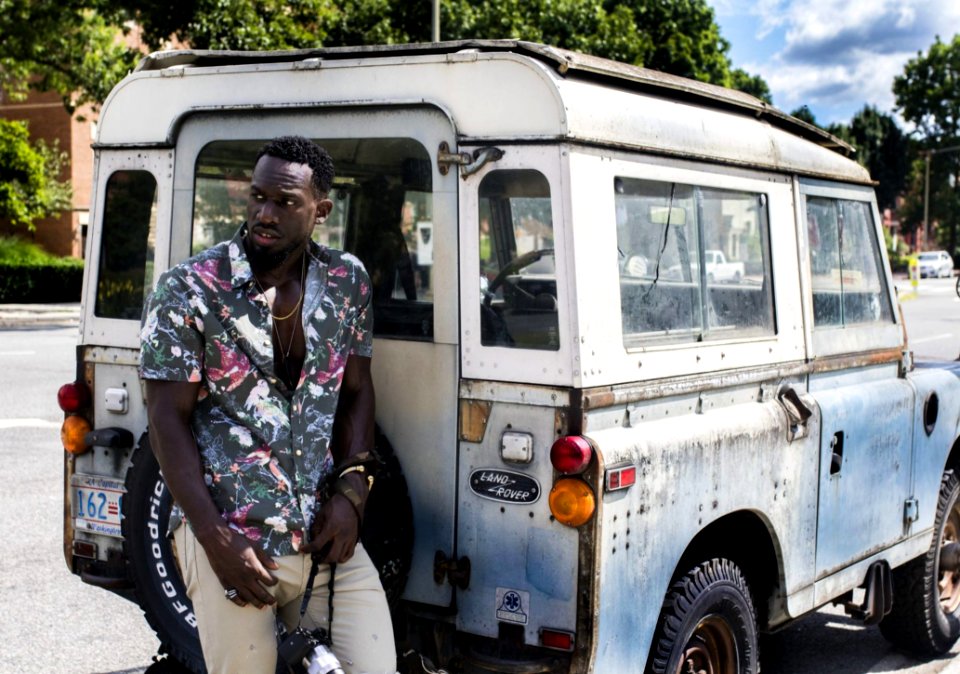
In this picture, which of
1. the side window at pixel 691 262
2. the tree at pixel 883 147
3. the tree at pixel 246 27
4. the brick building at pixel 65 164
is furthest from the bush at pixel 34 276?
the tree at pixel 883 147

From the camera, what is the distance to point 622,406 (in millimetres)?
3311

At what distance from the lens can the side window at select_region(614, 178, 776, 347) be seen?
11.3 feet

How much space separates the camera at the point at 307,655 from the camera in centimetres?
273

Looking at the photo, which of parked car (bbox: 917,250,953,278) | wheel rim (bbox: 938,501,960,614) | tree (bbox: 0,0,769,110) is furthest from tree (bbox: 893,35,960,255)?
wheel rim (bbox: 938,501,960,614)

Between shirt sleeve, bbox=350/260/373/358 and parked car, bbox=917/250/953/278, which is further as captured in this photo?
parked car, bbox=917/250/953/278

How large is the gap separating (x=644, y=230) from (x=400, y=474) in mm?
1062

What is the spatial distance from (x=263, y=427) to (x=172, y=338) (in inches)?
11.8

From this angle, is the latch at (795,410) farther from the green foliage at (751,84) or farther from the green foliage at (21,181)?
the green foliage at (751,84)

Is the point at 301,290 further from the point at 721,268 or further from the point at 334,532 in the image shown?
the point at 721,268

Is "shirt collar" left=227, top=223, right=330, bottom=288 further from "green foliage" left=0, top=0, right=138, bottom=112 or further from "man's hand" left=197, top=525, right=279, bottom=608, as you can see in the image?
"green foliage" left=0, top=0, right=138, bottom=112

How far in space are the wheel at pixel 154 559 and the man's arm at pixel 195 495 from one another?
0.84 m

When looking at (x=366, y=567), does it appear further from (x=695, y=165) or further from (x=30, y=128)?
(x=30, y=128)

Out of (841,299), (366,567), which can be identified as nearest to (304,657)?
(366,567)

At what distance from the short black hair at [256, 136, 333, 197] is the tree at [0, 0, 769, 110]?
1550 centimetres
